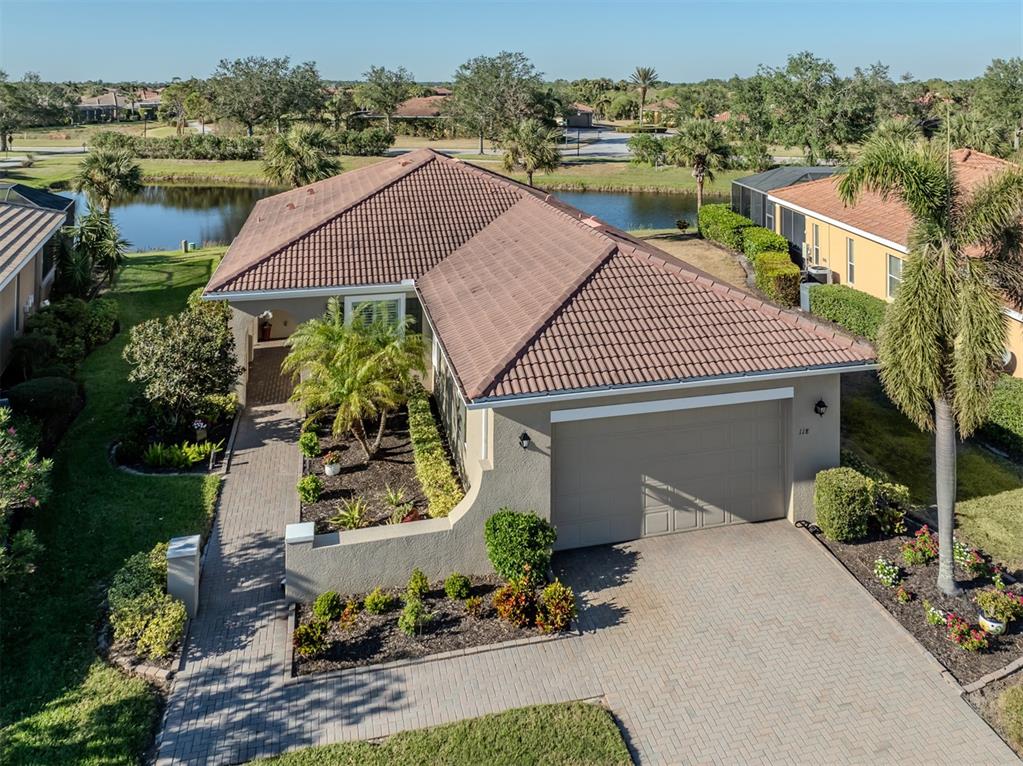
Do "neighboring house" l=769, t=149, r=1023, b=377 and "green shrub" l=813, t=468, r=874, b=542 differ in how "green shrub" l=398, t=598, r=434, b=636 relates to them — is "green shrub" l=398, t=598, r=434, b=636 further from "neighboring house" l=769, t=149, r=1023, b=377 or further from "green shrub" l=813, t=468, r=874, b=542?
"neighboring house" l=769, t=149, r=1023, b=377

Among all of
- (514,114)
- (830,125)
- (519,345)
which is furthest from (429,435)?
(514,114)

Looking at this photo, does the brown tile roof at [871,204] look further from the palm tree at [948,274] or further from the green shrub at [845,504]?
the palm tree at [948,274]

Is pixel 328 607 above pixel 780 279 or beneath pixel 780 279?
beneath

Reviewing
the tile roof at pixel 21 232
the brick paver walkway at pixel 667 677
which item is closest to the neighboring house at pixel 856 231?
the brick paver walkway at pixel 667 677

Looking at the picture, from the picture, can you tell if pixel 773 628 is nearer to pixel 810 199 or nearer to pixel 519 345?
pixel 519 345

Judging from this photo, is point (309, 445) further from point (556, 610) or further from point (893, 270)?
point (893, 270)

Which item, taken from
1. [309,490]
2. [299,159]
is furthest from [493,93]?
[309,490]

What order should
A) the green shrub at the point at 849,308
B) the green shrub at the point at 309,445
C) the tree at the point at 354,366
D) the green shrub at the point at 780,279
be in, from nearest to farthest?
the tree at the point at 354,366
the green shrub at the point at 309,445
the green shrub at the point at 849,308
the green shrub at the point at 780,279
